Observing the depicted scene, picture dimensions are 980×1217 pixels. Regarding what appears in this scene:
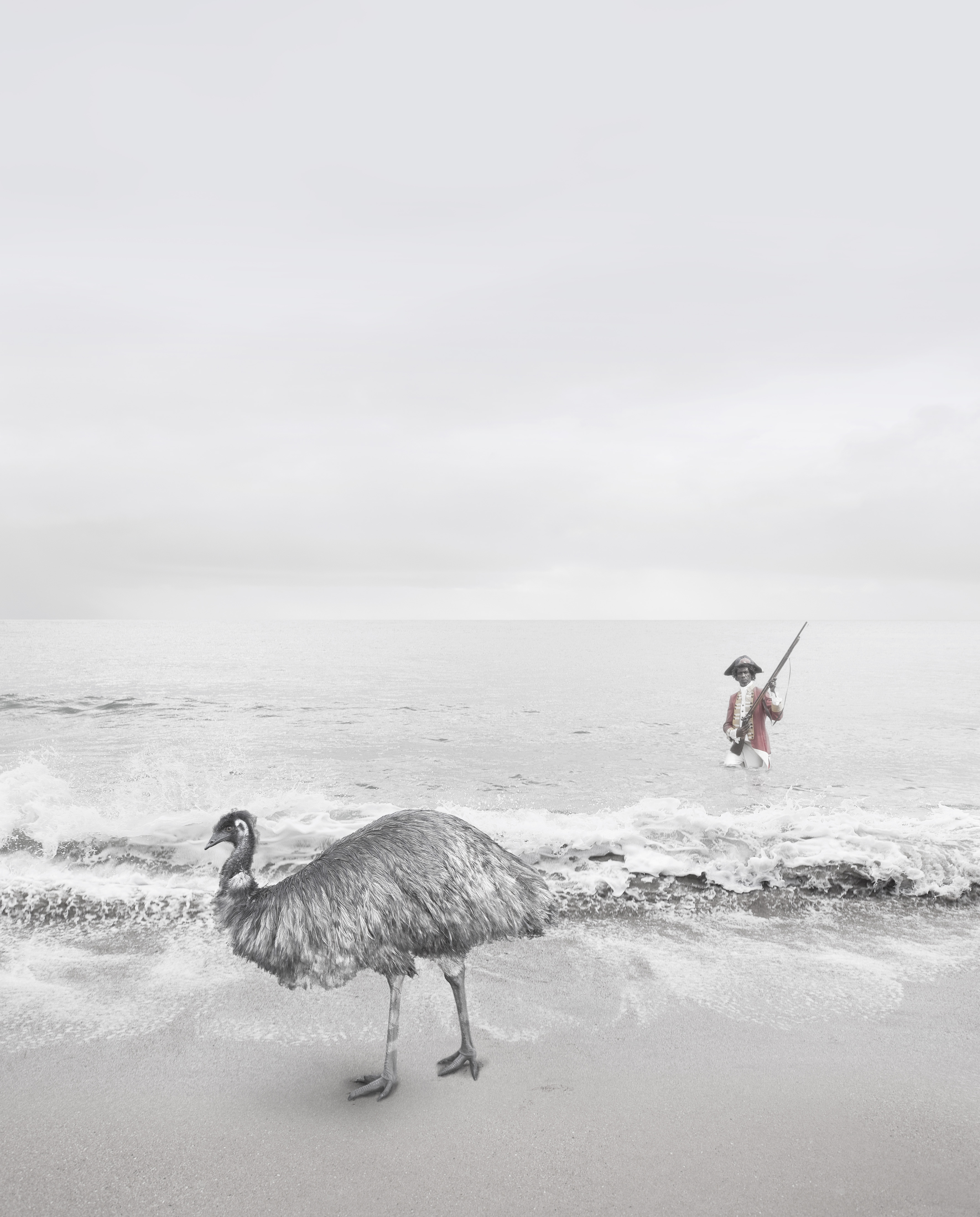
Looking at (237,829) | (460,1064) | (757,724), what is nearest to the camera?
(460,1064)

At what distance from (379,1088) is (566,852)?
16.8 feet

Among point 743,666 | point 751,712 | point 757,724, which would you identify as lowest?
point 757,724

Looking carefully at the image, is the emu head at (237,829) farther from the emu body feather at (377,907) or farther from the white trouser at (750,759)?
the white trouser at (750,759)

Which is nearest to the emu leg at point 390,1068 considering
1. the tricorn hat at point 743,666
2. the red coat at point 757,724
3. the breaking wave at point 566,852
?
the breaking wave at point 566,852

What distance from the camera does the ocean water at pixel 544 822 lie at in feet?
20.1

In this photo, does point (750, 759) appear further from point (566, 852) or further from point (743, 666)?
point (566, 852)

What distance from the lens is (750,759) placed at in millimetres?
18625

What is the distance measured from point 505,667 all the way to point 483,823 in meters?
51.6

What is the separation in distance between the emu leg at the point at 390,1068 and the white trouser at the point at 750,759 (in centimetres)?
1489

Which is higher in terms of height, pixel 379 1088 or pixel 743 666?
pixel 743 666

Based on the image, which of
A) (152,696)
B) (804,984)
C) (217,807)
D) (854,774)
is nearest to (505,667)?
(152,696)

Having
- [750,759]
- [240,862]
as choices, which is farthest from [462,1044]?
[750,759]

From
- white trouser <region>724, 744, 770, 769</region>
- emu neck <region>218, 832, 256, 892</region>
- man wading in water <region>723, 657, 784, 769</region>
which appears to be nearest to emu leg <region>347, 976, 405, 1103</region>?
emu neck <region>218, 832, 256, 892</region>

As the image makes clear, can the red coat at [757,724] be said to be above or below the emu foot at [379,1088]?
above
